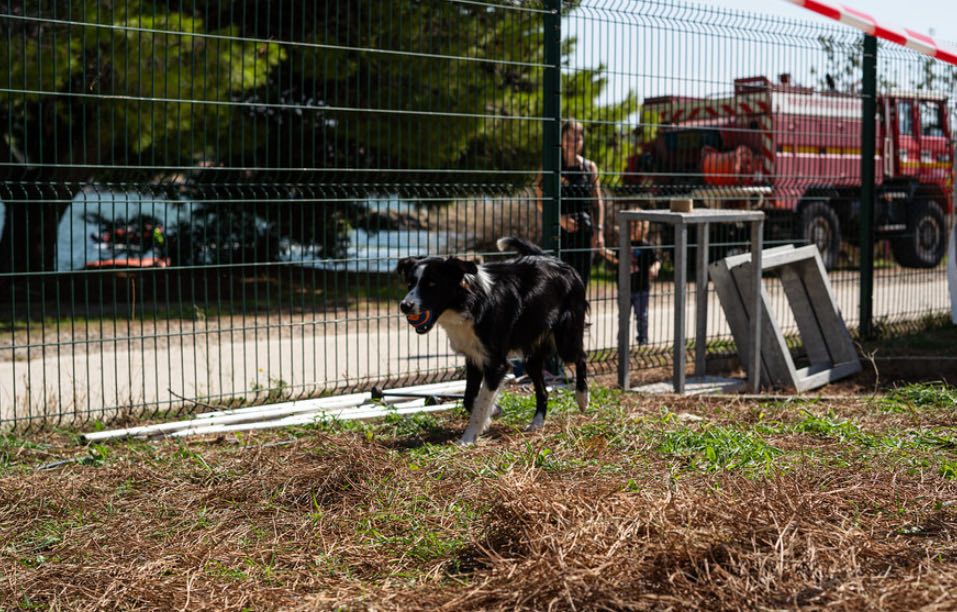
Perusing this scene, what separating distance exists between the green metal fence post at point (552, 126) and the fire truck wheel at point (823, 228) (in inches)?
196

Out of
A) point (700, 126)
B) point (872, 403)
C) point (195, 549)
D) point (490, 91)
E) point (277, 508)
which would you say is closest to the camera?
point (195, 549)

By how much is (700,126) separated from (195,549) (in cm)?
713

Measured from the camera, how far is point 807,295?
27.9ft

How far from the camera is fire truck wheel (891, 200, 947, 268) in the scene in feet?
40.0

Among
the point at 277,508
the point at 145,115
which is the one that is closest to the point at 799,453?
the point at 277,508

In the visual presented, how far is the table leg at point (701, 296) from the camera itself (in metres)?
7.58

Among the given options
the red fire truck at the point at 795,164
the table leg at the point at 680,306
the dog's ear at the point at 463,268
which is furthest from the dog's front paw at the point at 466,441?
the red fire truck at the point at 795,164

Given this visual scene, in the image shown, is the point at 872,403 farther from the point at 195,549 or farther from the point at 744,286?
the point at 195,549

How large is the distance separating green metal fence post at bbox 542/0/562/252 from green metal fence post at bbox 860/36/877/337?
3710mm

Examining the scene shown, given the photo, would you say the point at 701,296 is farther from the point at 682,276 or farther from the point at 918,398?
the point at 918,398

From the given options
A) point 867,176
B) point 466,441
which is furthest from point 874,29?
point 466,441

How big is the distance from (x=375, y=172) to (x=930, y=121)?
330 inches

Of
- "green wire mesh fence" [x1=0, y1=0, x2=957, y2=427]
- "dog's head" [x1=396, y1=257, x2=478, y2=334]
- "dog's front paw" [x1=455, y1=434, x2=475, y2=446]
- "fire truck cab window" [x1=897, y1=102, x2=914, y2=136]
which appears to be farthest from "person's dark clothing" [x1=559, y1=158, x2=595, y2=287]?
"fire truck cab window" [x1=897, y1=102, x2=914, y2=136]

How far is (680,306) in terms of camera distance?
24.4 feet
